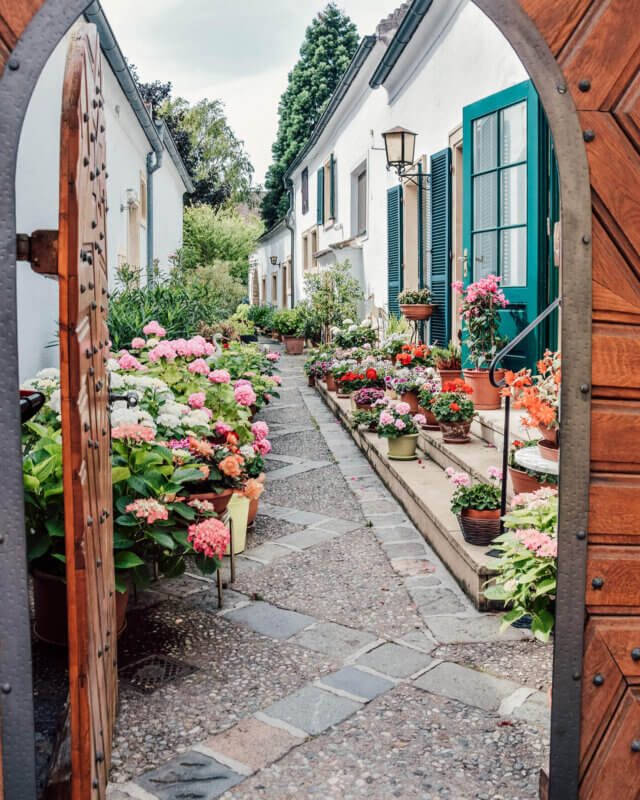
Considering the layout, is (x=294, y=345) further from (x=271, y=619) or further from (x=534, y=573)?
(x=534, y=573)

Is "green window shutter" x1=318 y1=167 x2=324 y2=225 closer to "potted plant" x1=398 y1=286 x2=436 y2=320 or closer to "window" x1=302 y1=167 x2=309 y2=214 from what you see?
"window" x1=302 y1=167 x2=309 y2=214

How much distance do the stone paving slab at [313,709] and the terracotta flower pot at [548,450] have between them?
169cm

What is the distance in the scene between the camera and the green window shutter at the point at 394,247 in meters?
10.1

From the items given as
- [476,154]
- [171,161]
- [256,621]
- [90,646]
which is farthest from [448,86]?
[171,161]

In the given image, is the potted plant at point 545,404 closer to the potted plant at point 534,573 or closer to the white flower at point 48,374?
the potted plant at point 534,573

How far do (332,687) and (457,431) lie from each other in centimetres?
324

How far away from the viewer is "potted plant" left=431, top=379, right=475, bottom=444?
19.7 feet

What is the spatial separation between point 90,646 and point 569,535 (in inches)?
49.1

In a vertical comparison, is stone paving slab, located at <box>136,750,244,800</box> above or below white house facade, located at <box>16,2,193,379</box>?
below

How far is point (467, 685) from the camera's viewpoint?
3.12 meters

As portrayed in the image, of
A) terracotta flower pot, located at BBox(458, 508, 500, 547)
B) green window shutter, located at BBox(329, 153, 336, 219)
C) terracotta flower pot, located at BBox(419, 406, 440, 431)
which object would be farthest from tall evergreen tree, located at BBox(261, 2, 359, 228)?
terracotta flower pot, located at BBox(458, 508, 500, 547)

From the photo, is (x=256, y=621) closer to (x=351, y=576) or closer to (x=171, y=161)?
(x=351, y=576)

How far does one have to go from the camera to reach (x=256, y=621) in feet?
12.3

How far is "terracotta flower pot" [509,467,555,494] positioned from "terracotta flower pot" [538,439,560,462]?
6.7 inches
